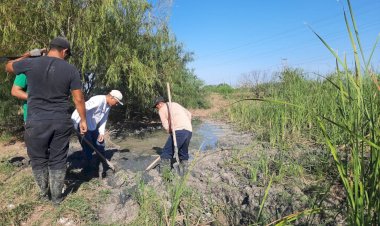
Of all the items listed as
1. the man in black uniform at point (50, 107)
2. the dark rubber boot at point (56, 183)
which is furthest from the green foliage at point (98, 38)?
the dark rubber boot at point (56, 183)

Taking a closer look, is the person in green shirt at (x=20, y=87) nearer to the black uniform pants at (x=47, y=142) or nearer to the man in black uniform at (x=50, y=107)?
the man in black uniform at (x=50, y=107)

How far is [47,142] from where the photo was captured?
363 cm

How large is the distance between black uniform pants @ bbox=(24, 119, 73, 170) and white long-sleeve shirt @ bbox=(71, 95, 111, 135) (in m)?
1.09

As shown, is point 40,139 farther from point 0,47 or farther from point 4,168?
point 0,47

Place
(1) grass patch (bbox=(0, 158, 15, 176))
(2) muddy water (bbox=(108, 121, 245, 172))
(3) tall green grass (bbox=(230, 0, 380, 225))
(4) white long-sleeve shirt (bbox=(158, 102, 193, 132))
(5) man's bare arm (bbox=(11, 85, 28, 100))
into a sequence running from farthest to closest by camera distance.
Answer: (2) muddy water (bbox=(108, 121, 245, 172)) < (4) white long-sleeve shirt (bbox=(158, 102, 193, 132)) < (1) grass patch (bbox=(0, 158, 15, 176)) < (5) man's bare arm (bbox=(11, 85, 28, 100)) < (3) tall green grass (bbox=(230, 0, 380, 225))

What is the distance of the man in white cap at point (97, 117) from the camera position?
4.88 m

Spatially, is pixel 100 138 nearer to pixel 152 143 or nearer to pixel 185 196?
pixel 185 196

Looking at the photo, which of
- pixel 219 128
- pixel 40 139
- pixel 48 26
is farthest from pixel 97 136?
pixel 219 128

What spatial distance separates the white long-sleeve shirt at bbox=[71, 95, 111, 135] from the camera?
15.9 ft

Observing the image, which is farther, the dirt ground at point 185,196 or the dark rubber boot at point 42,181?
the dark rubber boot at point 42,181

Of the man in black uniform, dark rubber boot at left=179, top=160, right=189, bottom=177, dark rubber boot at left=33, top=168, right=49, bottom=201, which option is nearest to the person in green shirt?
the man in black uniform

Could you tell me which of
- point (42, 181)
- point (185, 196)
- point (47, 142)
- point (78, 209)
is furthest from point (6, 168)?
point (185, 196)

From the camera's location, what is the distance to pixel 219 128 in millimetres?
10555

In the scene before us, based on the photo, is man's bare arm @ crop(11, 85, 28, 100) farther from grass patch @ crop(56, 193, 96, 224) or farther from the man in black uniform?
grass patch @ crop(56, 193, 96, 224)
